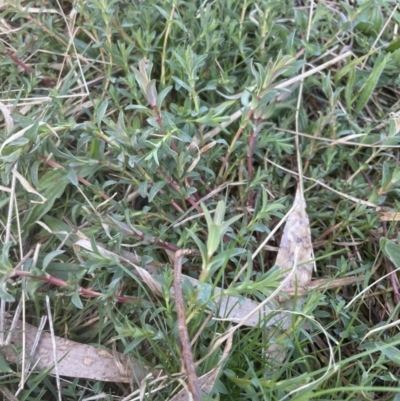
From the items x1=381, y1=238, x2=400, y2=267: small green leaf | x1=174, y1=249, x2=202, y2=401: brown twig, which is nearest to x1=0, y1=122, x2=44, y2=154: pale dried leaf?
x1=174, y1=249, x2=202, y2=401: brown twig

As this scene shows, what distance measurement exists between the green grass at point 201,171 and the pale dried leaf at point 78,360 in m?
0.04

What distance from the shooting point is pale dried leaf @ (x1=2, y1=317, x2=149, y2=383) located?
1536mm

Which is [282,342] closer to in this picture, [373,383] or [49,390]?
[373,383]

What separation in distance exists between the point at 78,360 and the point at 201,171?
79 centimetres

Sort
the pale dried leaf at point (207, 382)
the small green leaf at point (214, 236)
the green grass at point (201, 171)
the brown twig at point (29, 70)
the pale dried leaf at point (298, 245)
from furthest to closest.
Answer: the brown twig at point (29, 70), the pale dried leaf at point (298, 245), the green grass at point (201, 171), the pale dried leaf at point (207, 382), the small green leaf at point (214, 236)

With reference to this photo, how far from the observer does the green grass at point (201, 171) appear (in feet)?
4.88

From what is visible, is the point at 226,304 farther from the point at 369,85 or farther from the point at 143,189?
the point at 369,85

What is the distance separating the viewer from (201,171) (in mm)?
1815

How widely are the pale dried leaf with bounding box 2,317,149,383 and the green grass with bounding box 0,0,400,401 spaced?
38mm

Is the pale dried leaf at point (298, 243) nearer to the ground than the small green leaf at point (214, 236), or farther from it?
nearer to the ground

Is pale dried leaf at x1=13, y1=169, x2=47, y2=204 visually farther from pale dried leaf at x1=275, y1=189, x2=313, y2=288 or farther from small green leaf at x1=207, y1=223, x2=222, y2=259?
pale dried leaf at x1=275, y1=189, x2=313, y2=288

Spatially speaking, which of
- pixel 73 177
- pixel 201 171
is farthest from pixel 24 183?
pixel 201 171

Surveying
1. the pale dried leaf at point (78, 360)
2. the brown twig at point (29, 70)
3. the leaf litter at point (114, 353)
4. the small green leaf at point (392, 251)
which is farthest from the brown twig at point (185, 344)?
the brown twig at point (29, 70)

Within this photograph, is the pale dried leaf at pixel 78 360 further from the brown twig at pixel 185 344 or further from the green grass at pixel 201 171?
the brown twig at pixel 185 344
